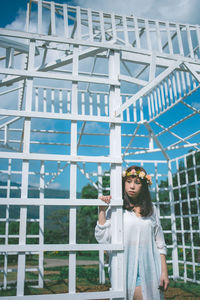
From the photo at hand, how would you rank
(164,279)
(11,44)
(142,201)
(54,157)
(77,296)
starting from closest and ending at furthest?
(77,296) < (164,279) < (54,157) < (142,201) < (11,44)

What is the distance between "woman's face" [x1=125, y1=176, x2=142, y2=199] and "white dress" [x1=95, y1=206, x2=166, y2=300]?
0.16 m

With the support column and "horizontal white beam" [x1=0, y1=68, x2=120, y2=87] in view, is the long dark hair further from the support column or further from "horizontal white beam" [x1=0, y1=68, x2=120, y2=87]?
"horizontal white beam" [x1=0, y1=68, x2=120, y2=87]

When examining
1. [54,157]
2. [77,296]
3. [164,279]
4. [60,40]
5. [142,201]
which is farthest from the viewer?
[60,40]

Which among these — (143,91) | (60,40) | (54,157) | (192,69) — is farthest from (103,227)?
(192,69)

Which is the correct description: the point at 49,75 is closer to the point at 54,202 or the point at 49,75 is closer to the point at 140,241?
the point at 54,202

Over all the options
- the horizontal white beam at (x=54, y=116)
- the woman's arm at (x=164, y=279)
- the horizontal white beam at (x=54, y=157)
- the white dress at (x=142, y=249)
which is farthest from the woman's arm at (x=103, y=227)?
the horizontal white beam at (x=54, y=116)

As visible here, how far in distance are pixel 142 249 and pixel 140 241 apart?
6 centimetres

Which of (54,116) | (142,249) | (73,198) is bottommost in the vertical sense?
(142,249)

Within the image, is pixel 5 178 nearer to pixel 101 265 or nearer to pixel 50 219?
pixel 101 265

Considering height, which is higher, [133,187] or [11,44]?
[11,44]

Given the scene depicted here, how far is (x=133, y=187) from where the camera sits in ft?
7.66

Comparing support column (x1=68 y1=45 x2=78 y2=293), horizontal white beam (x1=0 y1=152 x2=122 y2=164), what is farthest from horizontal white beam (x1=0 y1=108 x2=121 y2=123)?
horizontal white beam (x1=0 y1=152 x2=122 y2=164)

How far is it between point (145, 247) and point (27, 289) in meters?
3.55

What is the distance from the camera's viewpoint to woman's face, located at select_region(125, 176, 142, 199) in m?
2.34
